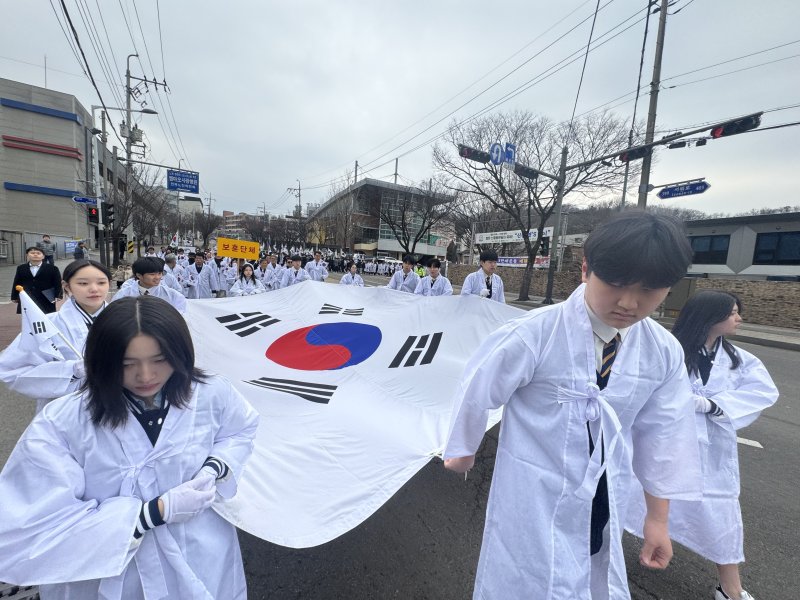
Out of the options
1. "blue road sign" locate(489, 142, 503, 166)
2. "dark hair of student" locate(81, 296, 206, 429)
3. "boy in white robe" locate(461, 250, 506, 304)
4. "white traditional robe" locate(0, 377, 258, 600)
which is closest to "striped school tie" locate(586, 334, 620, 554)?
"white traditional robe" locate(0, 377, 258, 600)

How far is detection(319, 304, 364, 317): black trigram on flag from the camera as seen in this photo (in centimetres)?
506

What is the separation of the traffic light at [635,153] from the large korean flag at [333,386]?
10258 mm

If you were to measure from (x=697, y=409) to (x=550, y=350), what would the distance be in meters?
1.47

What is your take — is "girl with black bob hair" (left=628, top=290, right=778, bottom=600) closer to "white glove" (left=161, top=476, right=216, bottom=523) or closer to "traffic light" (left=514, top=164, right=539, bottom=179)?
"white glove" (left=161, top=476, right=216, bottom=523)

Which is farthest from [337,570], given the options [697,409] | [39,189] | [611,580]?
[39,189]

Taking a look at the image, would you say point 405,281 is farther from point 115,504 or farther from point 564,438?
point 115,504

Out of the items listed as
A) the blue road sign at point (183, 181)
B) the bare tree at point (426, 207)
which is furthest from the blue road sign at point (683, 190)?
the blue road sign at point (183, 181)

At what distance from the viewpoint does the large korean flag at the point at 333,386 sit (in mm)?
1984

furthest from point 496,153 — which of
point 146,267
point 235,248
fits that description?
point 146,267

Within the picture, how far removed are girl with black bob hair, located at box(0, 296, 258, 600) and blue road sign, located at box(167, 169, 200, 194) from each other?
92.7 feet

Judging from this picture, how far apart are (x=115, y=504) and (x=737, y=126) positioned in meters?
12.8

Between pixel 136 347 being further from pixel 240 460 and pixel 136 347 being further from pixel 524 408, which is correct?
pixel 524 408

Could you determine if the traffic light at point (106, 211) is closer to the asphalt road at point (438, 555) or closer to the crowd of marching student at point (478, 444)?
the asphalt road at point (438, 555)

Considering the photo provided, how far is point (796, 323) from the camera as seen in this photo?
14.4m
